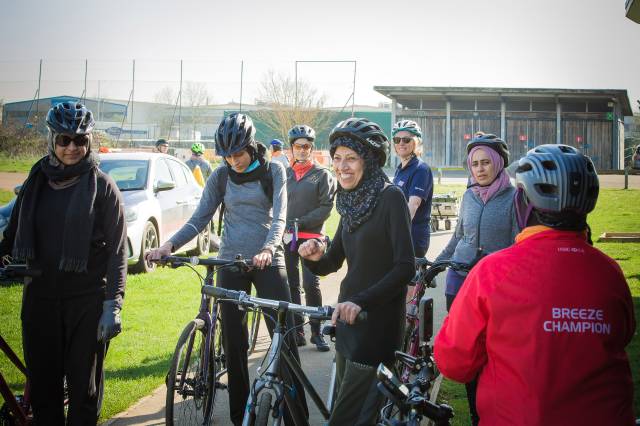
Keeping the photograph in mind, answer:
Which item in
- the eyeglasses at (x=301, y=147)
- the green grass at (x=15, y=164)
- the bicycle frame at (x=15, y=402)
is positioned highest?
the green grass at (x=15, y=164)

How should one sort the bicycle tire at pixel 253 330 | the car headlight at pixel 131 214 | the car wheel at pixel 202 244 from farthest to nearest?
1. the car wheel at pixel 202 244
2. the car headlight at pixel 131 214
3. the bicycle tire at pixel 253 330

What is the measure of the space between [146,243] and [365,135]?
8418 mm

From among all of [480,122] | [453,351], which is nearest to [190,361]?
[453,351]

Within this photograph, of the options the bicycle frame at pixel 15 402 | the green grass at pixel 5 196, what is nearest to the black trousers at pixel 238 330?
the bicycle frame at pixel 15 402

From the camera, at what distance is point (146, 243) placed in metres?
11.3

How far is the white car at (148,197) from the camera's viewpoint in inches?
432

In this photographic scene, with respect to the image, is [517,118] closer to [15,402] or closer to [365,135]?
[365,135]

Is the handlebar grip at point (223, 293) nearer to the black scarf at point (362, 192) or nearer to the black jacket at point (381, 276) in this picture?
the black jacket at point (381, 276)

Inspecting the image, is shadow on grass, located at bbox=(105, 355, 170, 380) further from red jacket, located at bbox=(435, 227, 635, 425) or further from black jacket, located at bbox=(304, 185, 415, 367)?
red jacket, located at bbox=(435, 227, 635, 425)

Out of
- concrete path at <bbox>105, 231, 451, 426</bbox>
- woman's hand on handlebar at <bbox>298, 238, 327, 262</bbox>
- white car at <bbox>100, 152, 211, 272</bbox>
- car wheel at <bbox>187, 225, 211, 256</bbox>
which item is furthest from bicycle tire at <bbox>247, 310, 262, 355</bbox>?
car wheel at <bbox>187, 225, 211, 256</bbox>

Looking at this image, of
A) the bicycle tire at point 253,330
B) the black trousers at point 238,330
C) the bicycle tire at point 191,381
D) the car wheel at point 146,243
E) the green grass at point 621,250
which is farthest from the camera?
the car wheel at point 146,243

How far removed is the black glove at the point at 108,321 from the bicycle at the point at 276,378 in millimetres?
590

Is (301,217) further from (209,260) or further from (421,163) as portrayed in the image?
(209,260)

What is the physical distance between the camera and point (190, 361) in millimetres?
4508
